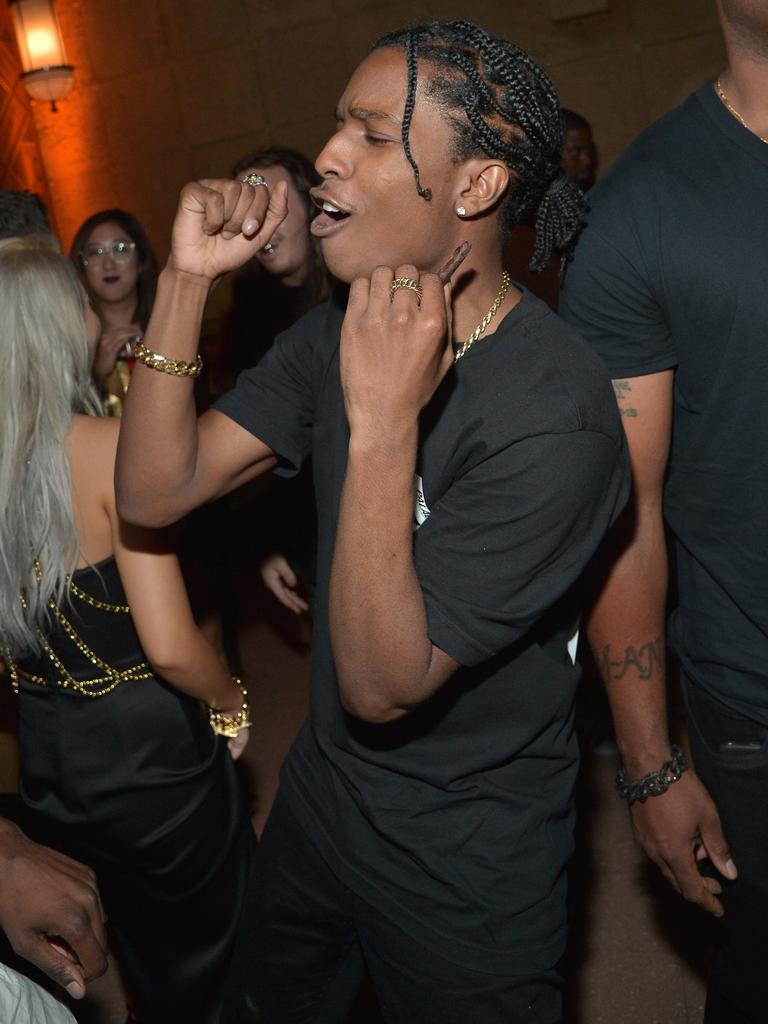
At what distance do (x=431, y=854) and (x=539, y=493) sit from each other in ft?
1.79

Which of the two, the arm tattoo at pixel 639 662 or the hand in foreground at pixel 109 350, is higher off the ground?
the arm tattoo at pixel 639 662

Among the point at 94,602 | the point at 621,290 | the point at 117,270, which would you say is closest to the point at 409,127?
the point at 621,290

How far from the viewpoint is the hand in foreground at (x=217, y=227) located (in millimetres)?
1642

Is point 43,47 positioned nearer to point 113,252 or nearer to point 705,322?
point 113,252

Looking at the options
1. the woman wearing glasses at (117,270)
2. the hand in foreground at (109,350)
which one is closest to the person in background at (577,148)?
the woman wearing glasses at (117,270)

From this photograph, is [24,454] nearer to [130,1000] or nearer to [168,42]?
[130,1000]

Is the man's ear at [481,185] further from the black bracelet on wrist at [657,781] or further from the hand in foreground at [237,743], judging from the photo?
the hand in foreground at [237,743]

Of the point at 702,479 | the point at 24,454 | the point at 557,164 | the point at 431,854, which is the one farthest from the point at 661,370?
the point at 24,454

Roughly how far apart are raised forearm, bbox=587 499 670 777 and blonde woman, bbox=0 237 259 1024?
30.9 inches

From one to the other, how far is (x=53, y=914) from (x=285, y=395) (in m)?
0.85

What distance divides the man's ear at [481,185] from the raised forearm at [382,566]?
450 millimetres

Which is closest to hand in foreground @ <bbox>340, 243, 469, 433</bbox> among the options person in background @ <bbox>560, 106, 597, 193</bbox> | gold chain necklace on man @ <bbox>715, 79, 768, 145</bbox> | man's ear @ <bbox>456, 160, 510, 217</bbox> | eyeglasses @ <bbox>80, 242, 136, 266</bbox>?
man's ear @ <bbox>456, 160, 510, 217</bbox>

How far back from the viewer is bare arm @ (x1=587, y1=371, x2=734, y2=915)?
66.9 inches

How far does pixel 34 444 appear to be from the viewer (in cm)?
202
